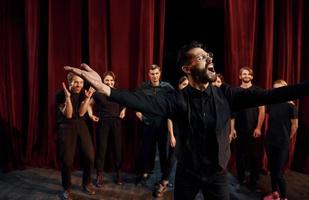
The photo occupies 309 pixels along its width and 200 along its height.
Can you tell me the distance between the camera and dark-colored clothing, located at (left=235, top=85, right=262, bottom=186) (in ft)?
16.4

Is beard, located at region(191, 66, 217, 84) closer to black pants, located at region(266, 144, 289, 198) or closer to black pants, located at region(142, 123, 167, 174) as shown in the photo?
black pants, located at region(266, 144, 289, 198)

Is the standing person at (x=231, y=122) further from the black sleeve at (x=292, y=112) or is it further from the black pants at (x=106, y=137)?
the black pants at (x=106, y=137)

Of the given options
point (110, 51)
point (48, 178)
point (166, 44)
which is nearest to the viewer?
point (48, 178)

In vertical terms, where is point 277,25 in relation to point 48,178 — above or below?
above

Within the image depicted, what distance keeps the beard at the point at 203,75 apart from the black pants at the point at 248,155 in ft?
8.83

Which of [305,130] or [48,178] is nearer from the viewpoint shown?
[48,178]

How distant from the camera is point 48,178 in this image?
5301 mm

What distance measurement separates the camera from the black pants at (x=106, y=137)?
495 cm

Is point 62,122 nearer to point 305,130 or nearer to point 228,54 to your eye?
point 228,54

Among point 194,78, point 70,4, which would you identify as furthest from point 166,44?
point 194,78

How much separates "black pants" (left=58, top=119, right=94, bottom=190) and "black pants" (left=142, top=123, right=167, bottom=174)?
3.00 ft

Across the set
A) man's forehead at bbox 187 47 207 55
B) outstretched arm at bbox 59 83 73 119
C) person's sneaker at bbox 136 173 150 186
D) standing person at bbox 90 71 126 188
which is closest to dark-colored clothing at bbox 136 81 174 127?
standing person at bbox 90 71 126 188

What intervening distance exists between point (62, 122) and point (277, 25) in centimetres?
363

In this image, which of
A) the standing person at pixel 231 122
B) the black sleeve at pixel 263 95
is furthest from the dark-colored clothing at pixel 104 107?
the black sleeve at pixel 263 95
